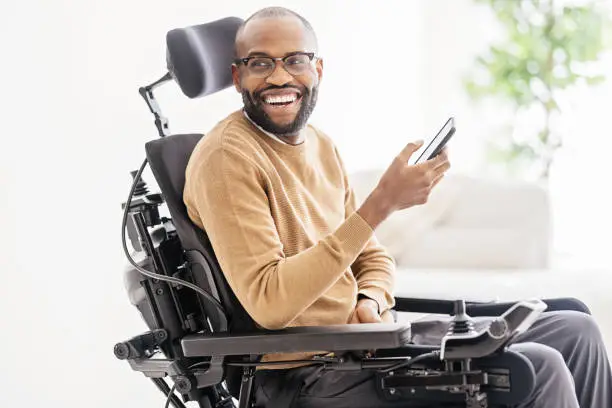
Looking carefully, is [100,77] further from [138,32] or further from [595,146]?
[595,146]

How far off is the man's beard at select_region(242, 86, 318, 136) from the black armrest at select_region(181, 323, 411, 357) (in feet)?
1.31

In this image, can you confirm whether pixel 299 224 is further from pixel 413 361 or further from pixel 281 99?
pixel 413 361

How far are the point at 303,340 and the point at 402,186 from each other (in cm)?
30

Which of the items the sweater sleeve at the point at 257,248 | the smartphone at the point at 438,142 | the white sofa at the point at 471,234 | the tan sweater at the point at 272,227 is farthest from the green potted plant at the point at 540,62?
the sweater sleeve at the point at 257,248

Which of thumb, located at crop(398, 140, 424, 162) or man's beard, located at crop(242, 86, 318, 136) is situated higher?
man's beard, located at crop(242, 86, 318, 136)

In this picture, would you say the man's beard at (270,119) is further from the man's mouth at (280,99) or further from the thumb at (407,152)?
the thumb at (407,152)

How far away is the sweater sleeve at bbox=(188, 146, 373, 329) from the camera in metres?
1.55

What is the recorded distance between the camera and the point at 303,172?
1.83 meters

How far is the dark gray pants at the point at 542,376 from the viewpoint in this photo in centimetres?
156

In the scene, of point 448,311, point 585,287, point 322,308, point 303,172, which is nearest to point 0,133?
point 303,172

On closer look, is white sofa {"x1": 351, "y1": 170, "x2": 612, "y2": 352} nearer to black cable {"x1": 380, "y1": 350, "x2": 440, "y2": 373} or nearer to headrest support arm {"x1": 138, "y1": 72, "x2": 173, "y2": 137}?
headrest support arm {"x1": 138, "y1": 72, "x2": 173, "y2": 137}

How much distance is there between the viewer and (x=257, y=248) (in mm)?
1579

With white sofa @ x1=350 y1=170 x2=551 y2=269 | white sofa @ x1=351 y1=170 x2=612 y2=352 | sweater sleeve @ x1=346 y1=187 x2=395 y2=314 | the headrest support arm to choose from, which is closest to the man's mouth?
the headrest support arm

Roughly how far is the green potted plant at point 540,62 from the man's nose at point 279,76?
112 inches
